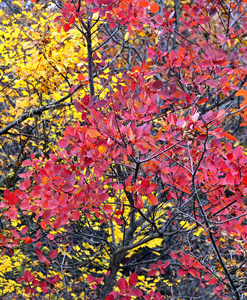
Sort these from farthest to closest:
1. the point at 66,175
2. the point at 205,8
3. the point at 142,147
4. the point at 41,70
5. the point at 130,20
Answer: the point at 205,8, the point at 41,70, the point at 130,20, the point at 66,175, the point at 142,147

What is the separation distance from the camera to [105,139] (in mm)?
1570

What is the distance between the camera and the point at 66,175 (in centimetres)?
167

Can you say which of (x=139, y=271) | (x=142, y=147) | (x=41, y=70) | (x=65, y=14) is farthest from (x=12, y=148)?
(x=142, y=147)

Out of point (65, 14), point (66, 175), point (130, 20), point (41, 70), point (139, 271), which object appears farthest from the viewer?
point (139, 271)

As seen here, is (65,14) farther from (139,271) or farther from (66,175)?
(139,271)

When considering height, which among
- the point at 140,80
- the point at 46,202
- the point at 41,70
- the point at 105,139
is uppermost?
the point at 41,70

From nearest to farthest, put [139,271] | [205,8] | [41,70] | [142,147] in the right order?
[142,147]
[41,70]
[205,8]
[139,271]

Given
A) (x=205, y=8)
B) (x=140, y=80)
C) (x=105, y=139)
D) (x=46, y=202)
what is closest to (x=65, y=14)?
(x=140, y=80)

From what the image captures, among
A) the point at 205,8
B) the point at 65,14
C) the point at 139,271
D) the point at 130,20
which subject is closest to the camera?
the point at 65,14

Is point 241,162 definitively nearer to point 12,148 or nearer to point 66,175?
point 66,175

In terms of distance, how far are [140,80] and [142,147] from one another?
0.70 metres

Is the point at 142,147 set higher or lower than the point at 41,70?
lower

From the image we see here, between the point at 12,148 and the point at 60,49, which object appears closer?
the point at 60,49

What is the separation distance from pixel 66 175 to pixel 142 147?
1.74 feet
